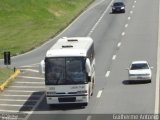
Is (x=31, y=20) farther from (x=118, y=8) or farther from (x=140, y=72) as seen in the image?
(x=140, y=72)

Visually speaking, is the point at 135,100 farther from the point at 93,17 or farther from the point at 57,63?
the point at 93,17

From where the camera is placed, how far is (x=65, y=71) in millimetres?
31828

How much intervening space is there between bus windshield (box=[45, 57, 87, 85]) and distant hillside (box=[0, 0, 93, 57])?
24459 millimetres

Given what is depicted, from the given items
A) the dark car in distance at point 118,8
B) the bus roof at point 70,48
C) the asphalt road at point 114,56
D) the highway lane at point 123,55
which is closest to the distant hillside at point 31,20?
the asphalt road at point 114,56

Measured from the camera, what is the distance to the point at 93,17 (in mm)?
80062

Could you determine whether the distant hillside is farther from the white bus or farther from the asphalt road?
the white bus

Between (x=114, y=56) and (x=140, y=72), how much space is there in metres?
12.2

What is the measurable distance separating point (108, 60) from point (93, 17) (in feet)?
105

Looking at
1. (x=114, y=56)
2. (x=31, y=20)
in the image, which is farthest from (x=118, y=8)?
(x=114, y=56)

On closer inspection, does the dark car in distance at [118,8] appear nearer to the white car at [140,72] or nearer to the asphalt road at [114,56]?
the asphalt road at [114,56]

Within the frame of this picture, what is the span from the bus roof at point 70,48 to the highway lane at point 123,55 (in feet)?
9.87

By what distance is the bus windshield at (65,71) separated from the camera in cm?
3175

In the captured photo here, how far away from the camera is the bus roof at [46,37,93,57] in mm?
32125

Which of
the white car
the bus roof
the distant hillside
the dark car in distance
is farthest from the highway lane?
Result: the distant hillside
